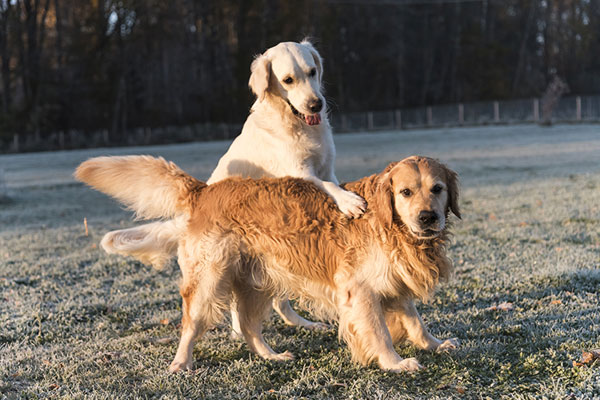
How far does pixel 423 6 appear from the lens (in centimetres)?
5509

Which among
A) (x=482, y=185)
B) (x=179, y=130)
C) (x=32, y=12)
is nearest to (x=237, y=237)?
(x=482, y=185)

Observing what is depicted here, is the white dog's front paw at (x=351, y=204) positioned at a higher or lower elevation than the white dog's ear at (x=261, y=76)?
lower

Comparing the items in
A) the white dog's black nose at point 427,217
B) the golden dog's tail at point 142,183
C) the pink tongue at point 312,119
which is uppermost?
the pink tongue at point 312,119

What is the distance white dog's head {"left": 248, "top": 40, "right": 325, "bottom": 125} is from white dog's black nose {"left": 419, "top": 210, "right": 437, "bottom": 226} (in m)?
1.33

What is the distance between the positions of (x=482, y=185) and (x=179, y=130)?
3266 centimetres

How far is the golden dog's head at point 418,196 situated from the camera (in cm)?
359

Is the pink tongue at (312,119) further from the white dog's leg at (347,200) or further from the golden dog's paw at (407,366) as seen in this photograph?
the golden dog's paw at (407,366)

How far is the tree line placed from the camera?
4294 centimetres

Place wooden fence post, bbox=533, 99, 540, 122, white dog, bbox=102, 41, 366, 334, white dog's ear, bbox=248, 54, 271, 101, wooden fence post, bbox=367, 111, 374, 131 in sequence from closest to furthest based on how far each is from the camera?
white dog, bbox=102, 41, 366, 334 → white dog's ear, bbox=248, 54, 271, 101 → wooden fence post, bbox=533, 99, 540, 122 → wooden fence post, bbox=367, 111, 374, 131

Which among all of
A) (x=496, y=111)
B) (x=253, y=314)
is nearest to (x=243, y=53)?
(x=496, y=111)

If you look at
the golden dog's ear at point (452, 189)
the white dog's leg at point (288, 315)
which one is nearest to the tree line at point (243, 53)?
the white dog's leg at point (288, 315)

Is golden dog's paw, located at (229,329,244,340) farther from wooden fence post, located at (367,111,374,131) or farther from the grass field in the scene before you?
wooden fence post, located at (367,111,374,131)

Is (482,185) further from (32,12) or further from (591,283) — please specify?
(32,12)

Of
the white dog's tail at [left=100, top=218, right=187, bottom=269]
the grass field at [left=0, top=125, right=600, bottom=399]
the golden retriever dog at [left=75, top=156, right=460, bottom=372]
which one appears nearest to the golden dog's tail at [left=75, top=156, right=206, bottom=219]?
the golden retriever dog at [left=75, top=156, right=460, bottom=372]
